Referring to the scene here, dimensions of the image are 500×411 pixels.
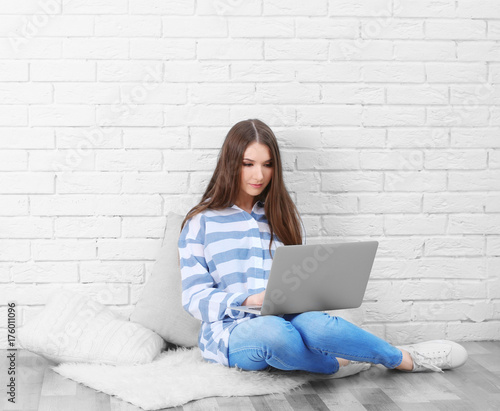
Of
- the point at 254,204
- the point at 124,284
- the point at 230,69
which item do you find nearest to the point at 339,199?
the point at 254,204

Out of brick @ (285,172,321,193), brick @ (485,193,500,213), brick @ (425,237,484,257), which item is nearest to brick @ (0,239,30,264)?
brick @ (285,172,321,193)

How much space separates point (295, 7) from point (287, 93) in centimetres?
35

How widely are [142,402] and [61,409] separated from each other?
25cm

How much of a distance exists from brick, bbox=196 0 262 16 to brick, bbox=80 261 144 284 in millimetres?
1072

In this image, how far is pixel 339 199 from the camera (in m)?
2.94

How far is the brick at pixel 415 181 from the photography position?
116 inches

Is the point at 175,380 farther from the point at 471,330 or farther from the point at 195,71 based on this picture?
the point at 471,330

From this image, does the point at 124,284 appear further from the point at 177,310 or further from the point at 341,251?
the point at 341,251

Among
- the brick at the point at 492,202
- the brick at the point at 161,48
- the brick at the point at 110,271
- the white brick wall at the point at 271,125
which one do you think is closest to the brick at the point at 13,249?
the white brick wall at the point at 271,125

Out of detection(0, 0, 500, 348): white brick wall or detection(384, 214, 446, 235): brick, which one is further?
detection(384, 214, 446, 235): brick

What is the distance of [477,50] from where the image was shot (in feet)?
9.68

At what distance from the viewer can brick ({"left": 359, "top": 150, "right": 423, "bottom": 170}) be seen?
9.64ft

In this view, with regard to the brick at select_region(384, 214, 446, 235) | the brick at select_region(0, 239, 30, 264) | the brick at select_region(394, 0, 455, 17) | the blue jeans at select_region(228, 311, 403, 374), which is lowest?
the blue jeans at select_region(228, 311, 403, 374)

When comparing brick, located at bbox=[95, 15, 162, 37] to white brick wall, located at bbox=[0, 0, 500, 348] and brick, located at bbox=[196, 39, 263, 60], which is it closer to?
white brick wall, located at bbox=[0, 0, 500, 348]
